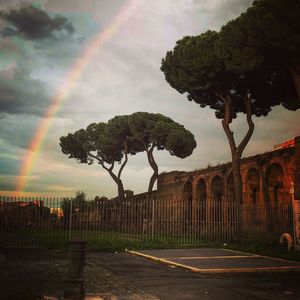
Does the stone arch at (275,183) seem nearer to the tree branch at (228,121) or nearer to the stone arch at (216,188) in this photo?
the tree branch at (228,121)

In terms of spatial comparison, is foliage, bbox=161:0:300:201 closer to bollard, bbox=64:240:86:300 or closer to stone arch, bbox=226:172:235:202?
stone arch, bbox=226:172:235:202

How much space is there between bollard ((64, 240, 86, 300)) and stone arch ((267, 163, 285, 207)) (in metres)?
20.7

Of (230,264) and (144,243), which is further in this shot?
(144,243)

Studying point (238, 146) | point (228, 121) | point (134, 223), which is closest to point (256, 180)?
point (238, 146)

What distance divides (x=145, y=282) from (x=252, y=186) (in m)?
20.3

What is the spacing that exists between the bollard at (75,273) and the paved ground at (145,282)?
1.20 ft

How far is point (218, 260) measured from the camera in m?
11.9

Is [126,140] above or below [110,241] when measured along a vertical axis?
above

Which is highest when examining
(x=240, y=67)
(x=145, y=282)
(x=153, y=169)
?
(x=240, y=67)

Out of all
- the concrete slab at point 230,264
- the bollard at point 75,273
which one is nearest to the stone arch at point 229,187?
the concrete slab at point 230,264

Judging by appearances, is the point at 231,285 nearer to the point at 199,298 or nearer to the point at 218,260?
the point at 199,298

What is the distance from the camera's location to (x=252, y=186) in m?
27.4

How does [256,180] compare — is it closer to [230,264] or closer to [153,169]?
[153,169]

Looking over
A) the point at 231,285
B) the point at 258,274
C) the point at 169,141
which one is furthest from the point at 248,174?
the point at 231,285
